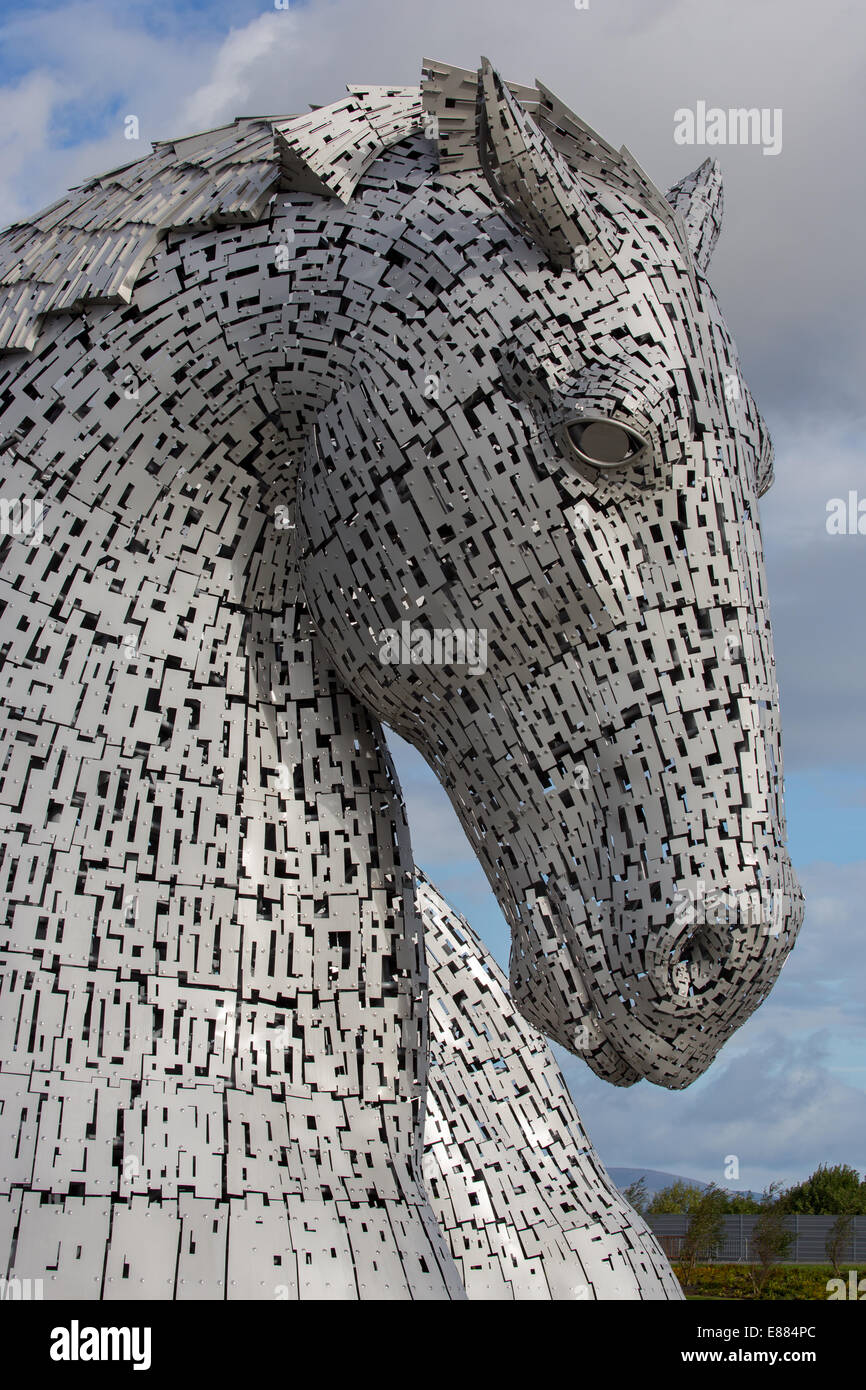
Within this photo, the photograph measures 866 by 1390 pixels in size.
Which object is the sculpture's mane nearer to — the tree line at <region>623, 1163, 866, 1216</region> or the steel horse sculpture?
the steel horse sculpture

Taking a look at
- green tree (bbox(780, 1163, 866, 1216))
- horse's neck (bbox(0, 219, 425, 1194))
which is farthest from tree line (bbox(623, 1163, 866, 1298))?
horse's neck (bbox(0, 219, 425, 1194))

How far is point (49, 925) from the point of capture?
Result: 3535 millimetres

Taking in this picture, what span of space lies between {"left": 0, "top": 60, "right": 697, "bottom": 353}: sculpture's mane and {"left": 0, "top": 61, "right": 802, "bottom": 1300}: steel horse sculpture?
1cm

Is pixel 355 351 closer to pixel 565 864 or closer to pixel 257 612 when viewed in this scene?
pixel 257 612

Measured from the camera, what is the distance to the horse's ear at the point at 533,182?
11.1ft

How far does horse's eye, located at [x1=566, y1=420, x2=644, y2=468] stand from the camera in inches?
134

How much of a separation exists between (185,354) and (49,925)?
1610 millimetres

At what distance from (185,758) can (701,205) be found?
237 centimetres

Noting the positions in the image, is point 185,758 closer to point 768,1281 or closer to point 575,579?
point 575,579

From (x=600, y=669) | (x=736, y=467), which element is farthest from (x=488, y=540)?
(x=736, y=467)

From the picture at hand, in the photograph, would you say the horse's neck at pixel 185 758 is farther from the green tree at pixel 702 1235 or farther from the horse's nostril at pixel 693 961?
the green tree at pixel 702 1235

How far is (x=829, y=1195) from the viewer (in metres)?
46.5
